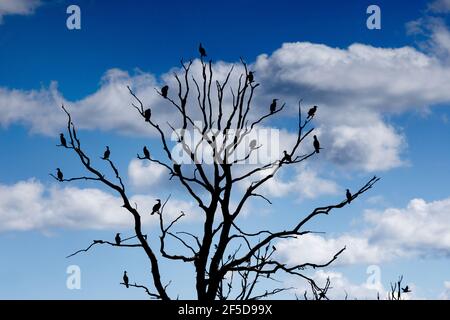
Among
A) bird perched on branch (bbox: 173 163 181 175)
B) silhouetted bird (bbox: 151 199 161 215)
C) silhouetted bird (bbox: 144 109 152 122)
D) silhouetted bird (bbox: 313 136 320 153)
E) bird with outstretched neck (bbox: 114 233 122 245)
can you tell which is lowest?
bird with outstretched neck (bbox: 114 233 122 245)

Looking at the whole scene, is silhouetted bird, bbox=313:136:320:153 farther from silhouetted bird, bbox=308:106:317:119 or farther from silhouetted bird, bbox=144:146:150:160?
silhouetted bird, bbox=144:146:150:160

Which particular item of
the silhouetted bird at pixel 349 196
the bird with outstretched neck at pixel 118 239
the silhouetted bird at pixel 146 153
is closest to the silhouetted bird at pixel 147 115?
the silhouetted bird at pixel 146 153

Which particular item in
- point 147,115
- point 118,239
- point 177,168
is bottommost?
point 118,239

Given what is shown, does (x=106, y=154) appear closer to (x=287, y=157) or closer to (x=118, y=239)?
(x=118, y=239)

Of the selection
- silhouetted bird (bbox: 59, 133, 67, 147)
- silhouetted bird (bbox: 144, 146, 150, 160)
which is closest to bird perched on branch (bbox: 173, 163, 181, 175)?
silhouetted bird (bbox: 144, 146, 150, 160)

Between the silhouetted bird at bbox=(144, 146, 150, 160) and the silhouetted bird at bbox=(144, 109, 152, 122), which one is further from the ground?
the silhouetted bird at bbox=(144, 109, 152, 122)

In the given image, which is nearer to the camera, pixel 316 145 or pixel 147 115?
pixel 316 145

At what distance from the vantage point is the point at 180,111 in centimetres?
1175

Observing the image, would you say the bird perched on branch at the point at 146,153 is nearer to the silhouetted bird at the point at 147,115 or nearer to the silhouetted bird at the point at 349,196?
the silhouetted bird at the point at 147,115

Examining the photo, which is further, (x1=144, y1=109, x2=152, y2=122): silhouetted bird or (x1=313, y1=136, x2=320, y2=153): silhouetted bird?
(x1=144, y1=109, x2=152, y2=122): silhouetted bird

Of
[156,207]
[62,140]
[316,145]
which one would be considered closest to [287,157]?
[316,145]
